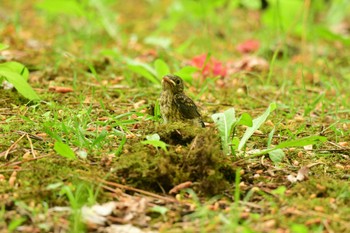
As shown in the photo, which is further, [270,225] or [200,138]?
[200,138]

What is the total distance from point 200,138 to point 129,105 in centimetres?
159

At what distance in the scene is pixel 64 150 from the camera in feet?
11.6

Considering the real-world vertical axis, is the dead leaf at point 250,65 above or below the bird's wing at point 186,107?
below

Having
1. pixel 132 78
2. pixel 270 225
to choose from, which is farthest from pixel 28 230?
pixel 132 78

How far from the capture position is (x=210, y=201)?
3.34 m

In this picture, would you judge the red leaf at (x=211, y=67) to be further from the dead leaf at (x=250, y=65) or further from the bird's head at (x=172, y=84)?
the bird's head at (x=172, y=84)

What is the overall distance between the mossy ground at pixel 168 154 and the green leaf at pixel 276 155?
5 cm

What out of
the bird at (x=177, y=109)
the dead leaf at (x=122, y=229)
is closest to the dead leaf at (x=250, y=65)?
the bird at (x=177, y=109)

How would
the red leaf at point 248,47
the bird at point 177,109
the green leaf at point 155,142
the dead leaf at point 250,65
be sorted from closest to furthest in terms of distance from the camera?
the green leaf at point 155,142
the bird at point 177,109
the dead leaf at point 250,65
the red leaf at point 248,47

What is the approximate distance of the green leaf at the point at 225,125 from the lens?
3.88 metres

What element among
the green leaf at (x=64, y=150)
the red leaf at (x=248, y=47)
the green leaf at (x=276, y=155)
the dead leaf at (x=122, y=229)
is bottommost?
the red leaf at (x=248, y=47)

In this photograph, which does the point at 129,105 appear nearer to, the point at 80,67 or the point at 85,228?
the point at 80,67

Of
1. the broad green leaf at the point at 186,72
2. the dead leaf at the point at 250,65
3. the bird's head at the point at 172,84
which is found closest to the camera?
the bird's head at the point at 172,84

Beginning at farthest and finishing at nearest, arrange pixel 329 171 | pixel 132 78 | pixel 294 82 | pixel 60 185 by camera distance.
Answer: pixel 294 82, pixel 132 78, pixel 329 171, pixel 60 185
